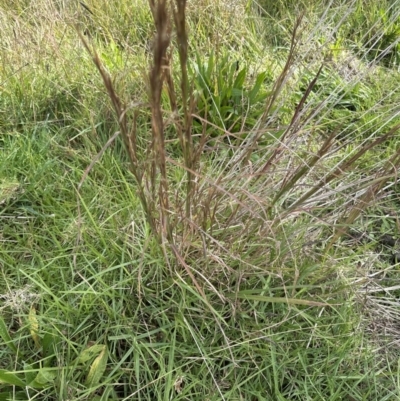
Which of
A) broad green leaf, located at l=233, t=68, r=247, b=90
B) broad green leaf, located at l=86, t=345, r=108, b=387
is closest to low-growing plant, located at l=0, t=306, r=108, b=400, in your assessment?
broad green leaf, located at l=86, t=345, r=108, b=387

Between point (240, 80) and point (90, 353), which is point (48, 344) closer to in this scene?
point (90, 353)

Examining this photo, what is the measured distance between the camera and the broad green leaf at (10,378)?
1.01 metres

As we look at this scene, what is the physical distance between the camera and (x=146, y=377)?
3.55 feet

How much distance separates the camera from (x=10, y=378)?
40.3 inches

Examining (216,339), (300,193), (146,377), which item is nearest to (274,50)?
(300,193)

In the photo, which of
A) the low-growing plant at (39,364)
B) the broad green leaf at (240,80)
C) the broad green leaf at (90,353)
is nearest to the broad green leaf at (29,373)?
the low-growing plant at (39,364)

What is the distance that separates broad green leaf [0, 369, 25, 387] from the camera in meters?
1.01

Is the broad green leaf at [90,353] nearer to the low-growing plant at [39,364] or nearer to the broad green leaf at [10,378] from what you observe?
the low-growing plant at [39,364]


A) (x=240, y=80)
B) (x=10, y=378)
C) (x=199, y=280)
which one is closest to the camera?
(x=10, y=378)

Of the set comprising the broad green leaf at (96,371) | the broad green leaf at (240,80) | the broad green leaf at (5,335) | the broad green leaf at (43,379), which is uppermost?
the broad green leaf at (240,80)

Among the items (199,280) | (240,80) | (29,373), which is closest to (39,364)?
(29,373)

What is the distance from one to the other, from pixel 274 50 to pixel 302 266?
1.20 metres

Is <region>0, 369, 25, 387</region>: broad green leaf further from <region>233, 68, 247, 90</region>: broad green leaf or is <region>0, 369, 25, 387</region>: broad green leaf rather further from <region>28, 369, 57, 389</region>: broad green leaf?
<region>233, 68, 247, 90</region>: broad green leaf

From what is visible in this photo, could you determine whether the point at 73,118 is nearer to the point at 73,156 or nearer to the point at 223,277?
the point at 73,156
